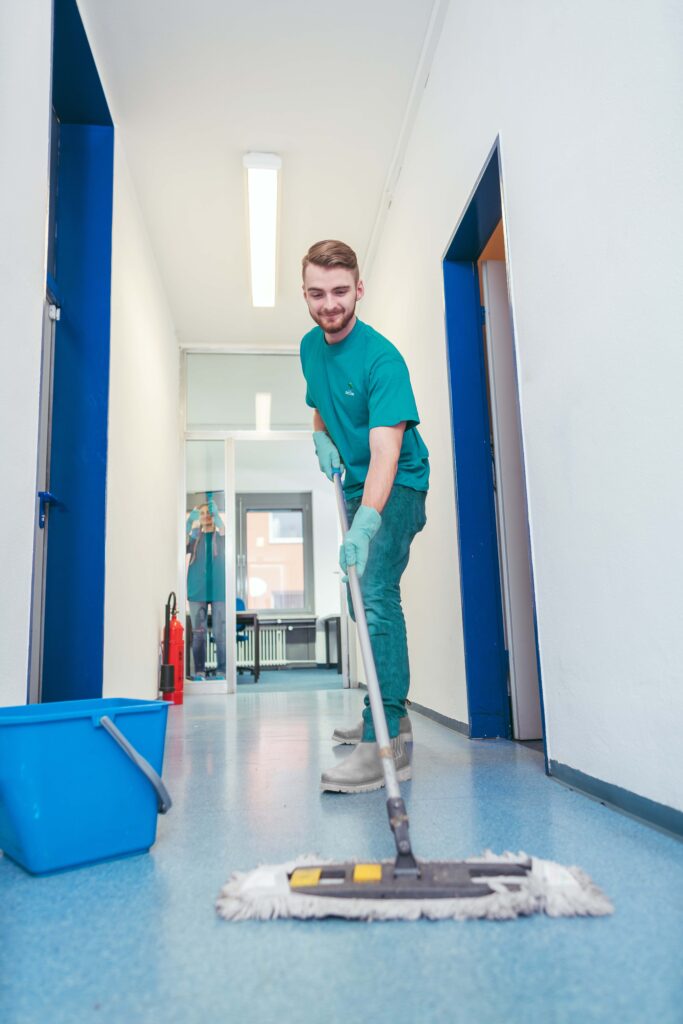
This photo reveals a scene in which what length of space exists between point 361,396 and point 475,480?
88 centimetres

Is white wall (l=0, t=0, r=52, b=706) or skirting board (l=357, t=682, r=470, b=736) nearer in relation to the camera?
white wall (l=0, t=0, r=52, b=706)

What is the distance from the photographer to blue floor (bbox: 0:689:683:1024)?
71 cm

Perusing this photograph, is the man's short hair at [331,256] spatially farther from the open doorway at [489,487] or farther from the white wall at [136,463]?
the white wall at [136,463]

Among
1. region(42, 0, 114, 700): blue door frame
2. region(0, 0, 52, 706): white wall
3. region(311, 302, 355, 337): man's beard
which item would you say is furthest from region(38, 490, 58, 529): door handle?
region(311, 302, 355, 337): man's beard

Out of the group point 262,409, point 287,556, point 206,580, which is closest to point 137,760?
point 206,580

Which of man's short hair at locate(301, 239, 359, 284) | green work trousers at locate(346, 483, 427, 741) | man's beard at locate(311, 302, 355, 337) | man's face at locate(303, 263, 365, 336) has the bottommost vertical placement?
green work trousers at locate(346, 483, 427, 741)

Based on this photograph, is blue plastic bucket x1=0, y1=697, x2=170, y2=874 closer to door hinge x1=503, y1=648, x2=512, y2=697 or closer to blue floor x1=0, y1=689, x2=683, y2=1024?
blue floor x1=0, y1=689, x2=683, y2=1024

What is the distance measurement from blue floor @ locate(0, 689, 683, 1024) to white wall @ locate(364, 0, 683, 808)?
0.82 feet

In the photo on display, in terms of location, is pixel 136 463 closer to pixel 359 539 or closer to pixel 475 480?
pixel 475 480

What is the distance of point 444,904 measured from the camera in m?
0.90

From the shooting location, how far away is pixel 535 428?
182 centimetres

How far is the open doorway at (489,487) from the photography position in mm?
2479

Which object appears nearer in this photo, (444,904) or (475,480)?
(444,904)

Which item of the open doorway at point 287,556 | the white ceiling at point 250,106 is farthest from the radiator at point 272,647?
the white ceiling at point 250,106
